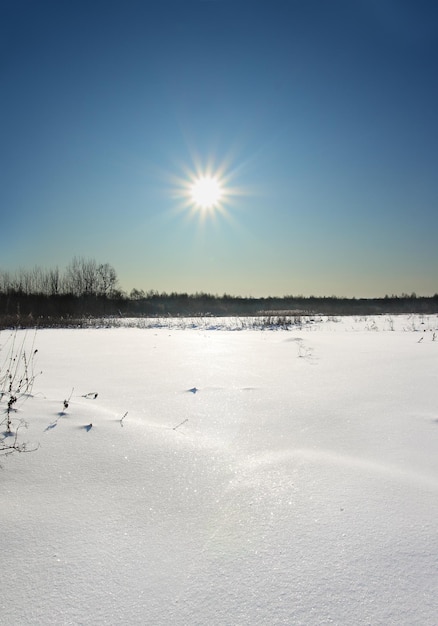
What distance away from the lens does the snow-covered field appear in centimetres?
103

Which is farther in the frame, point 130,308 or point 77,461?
point 130,308

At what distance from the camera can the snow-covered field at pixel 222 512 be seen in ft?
3.39

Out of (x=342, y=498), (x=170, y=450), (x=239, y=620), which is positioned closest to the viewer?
(x=239, y=620)

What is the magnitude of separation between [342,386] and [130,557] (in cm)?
301

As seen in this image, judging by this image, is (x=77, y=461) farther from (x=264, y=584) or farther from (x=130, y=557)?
(x=264, y=584)

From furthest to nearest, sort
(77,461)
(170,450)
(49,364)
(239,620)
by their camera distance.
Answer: (49,364) < (170,450) < (77,461) < (239,620)

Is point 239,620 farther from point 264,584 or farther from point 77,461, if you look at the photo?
point 77,461

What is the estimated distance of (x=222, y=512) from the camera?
1.48 m

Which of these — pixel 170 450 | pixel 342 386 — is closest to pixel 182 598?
pixel 170 450

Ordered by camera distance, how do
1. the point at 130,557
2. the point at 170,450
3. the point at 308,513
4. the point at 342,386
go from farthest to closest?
the point at 342,386
the point at 170,450
the point at 308,513
the point at 130,557

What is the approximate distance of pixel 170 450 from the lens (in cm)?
209

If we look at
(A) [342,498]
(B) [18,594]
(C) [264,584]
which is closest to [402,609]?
(C) [264,584]

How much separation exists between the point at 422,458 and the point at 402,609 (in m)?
1.26

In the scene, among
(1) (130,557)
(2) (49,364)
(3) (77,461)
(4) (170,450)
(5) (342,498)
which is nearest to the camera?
(1) (130,557)
